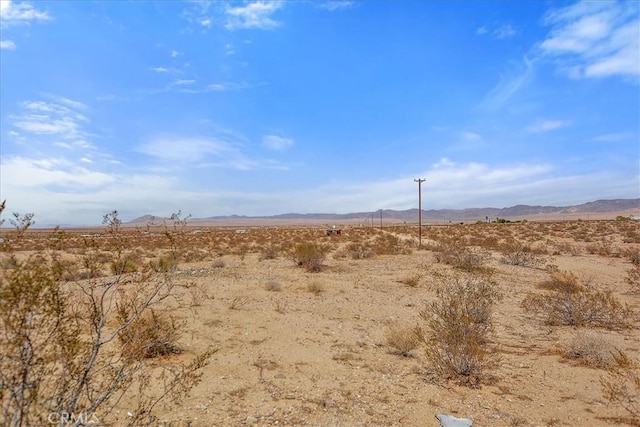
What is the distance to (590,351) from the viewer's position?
6699 mm

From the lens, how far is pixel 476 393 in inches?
218

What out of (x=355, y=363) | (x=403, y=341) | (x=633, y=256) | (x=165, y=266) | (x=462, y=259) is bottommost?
(x=355, y=363)

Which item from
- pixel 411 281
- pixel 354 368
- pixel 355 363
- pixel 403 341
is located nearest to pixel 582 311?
pixel 403 341

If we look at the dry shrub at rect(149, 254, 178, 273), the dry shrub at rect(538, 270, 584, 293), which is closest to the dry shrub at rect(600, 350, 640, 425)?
the dry shrub at rect(538, 270, 584, 293)

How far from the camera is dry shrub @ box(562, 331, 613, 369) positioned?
6449mm

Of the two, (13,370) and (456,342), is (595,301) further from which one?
(13,370)

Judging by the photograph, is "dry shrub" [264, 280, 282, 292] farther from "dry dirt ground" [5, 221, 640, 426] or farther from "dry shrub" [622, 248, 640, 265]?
Result: "dry shrub" [622, 248, 640, 265]

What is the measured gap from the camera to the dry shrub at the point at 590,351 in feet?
21.2

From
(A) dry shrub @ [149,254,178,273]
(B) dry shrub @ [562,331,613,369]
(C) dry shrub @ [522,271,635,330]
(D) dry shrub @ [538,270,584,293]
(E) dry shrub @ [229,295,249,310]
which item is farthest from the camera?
(D) dry shrub @ [538,270,584,293]

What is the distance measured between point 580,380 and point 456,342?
1.99m

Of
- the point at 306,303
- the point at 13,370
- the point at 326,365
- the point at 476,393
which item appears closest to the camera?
the point at 13,370

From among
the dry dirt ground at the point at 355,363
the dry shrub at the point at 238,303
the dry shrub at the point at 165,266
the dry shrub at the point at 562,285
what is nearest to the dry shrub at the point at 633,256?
the dry dirt ground at the point at 355,363

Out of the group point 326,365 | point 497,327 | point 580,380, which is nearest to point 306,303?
point 326,365

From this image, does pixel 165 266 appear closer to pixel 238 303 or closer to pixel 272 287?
pixel 238 303
